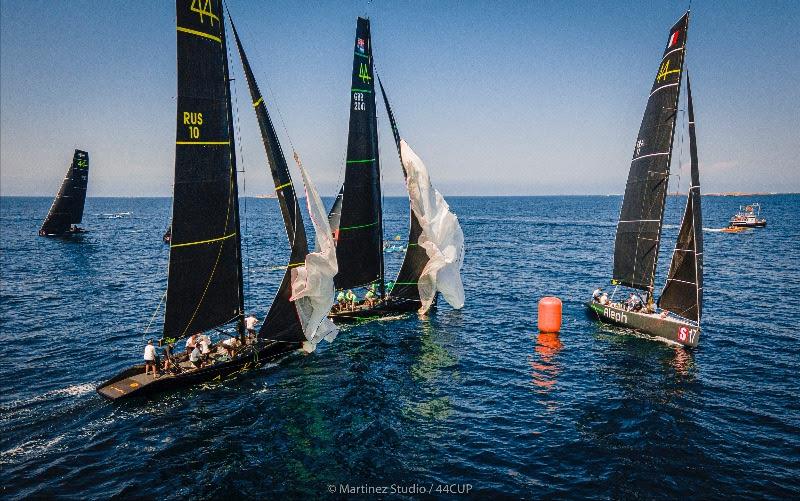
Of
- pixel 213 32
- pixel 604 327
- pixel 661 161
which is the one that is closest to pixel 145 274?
pixel 213 32

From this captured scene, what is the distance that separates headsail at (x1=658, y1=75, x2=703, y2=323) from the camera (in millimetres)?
→ 30000

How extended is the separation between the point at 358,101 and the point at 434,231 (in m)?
10.5

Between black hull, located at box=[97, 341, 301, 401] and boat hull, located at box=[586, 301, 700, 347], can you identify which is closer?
black hull, located at box=[97, 341, 301, 401]

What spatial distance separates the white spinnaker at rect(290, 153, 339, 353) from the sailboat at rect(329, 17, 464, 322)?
8195mm

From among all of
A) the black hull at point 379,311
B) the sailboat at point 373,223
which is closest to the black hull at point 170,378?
the black hull at point 379,311

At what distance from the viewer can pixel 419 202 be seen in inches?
1384

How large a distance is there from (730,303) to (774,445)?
28.1m

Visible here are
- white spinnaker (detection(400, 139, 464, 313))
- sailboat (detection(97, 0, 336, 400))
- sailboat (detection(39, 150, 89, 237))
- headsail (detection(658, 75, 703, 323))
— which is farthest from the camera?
sailboat (detection(39, 150, 89, 237))

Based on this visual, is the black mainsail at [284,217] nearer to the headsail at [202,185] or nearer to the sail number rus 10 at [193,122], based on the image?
the headsail at [202,185]

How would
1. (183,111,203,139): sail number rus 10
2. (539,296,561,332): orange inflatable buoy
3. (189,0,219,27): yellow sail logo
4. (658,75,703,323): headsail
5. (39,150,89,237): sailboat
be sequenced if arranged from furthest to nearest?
(39,150,89,237): sailboat → (539,296,561,332): orange inflatable buoy → (658,75,703,323): headsail → (183,111,203,139): sail number rus 10 → (189,0,219,27): yellow sail logo

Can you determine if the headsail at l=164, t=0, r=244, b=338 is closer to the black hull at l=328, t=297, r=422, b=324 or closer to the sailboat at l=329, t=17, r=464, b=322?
the sailboat at l=329, t=17, r=464, b=322

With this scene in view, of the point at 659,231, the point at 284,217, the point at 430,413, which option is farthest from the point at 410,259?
the point at 659,231

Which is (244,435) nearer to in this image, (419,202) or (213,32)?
(213,32)

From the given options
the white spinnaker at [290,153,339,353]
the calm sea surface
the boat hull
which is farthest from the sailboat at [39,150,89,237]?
the boat hull
